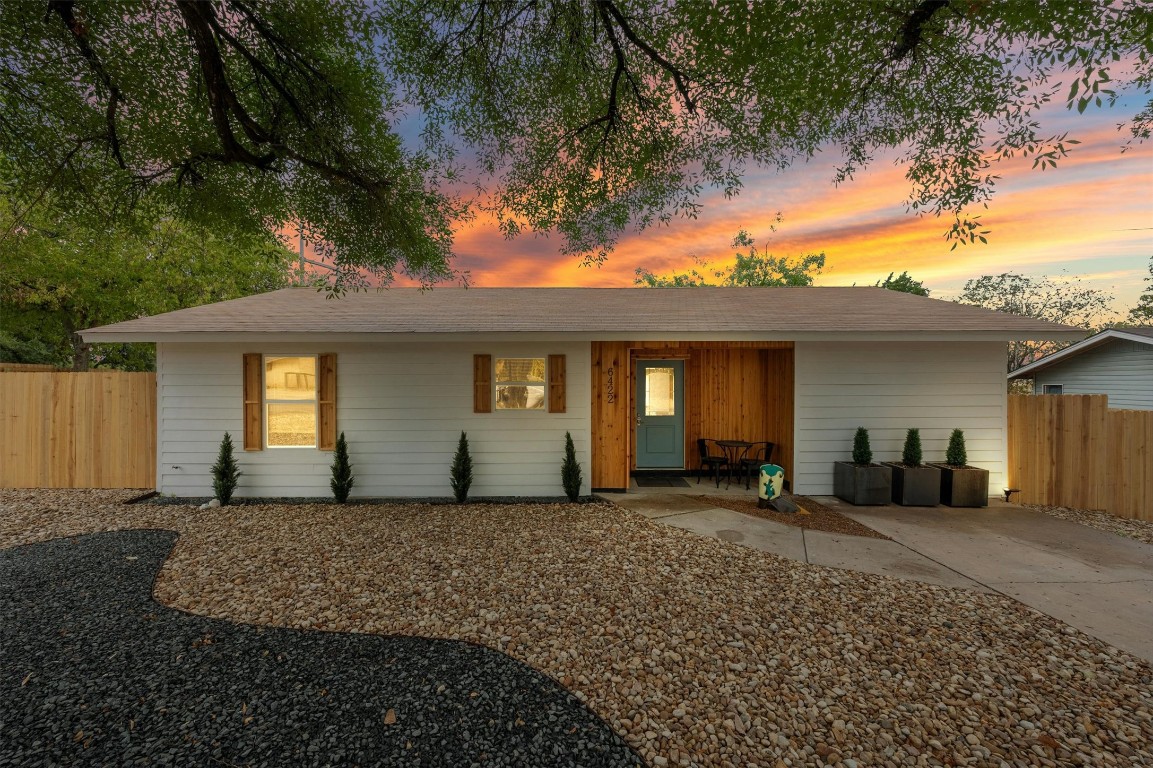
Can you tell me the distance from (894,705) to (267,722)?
2.99 m

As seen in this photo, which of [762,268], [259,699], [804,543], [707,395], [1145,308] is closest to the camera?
[259,699]

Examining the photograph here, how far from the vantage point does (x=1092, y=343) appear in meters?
11.3

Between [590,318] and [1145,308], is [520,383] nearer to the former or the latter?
[590,318]

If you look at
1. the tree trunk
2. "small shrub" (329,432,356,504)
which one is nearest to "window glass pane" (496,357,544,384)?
"small shrub" (329,432,356,504)

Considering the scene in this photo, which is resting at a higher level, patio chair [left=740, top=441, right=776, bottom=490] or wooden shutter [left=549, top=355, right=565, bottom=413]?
wooden shutter [left=549, top=355, right=565, bottom=413]

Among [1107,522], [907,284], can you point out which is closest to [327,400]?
[1107,522]

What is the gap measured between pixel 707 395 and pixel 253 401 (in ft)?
23.6

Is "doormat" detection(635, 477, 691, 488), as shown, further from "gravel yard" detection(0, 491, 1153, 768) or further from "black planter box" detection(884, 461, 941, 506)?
A: "black planter box" detection(884, 461, 941, 506)

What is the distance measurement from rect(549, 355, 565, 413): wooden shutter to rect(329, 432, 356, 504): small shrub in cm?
294

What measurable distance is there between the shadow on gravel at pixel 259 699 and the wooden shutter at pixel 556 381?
12.8 ft

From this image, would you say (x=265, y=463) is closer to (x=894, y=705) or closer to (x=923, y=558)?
(x=894, y=705)

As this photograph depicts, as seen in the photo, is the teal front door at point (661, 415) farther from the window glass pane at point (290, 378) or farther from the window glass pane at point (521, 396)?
the window glass pane at point (290, 378)

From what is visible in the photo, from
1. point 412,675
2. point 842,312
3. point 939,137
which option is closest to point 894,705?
point 412,675

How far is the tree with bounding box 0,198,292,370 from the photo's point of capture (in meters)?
10.2
